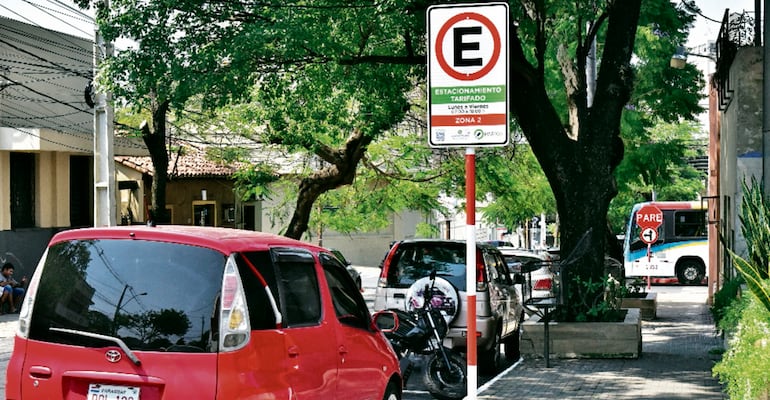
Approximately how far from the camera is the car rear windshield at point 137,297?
6.41m

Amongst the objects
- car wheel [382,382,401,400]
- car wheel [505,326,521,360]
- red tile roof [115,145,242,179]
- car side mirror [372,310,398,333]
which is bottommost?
car wheel [505,326,521,360]

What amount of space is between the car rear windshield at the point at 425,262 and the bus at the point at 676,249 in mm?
29351

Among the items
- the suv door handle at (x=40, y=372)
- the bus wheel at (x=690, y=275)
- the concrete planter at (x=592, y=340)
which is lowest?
the bus wheel at (x=690, y=275)

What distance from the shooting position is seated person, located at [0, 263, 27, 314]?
2642cm

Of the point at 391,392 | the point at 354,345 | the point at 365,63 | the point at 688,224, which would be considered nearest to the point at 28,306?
the point at 354,345

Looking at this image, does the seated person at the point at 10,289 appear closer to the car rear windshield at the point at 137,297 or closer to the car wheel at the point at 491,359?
the car wheel at the point at 491,359

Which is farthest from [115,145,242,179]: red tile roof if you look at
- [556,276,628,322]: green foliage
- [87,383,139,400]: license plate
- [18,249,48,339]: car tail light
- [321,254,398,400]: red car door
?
[87,383,139,400]: license plate

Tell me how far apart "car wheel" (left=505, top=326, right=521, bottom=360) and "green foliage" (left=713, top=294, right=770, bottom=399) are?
8.51 m

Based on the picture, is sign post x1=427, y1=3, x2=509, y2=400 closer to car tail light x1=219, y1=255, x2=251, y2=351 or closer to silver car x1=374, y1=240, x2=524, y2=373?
car tail light x1=219, y1=255, x2=251, y2=351

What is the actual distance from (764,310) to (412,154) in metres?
26.5

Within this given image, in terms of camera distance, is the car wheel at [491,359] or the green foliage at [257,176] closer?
the car wheel at [491,359]

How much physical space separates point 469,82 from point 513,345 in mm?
10429

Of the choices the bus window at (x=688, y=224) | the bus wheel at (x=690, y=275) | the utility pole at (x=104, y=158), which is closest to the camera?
the utility pole at (x=104, y=158)

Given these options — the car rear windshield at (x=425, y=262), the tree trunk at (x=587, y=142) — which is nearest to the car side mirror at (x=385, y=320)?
the car rear windshield at (x=425, y=262)
